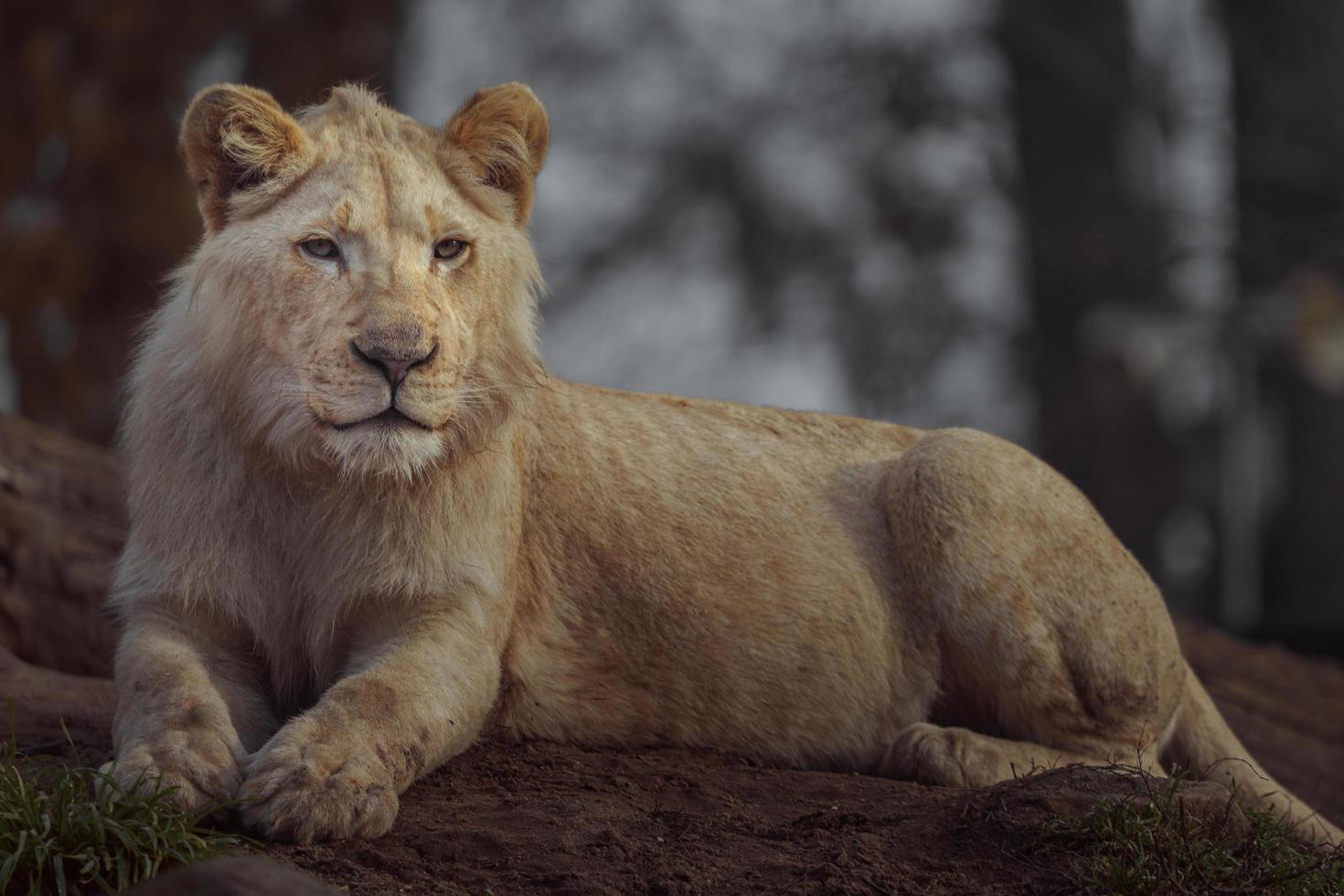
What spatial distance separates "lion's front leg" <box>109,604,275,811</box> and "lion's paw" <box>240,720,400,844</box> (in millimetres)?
93

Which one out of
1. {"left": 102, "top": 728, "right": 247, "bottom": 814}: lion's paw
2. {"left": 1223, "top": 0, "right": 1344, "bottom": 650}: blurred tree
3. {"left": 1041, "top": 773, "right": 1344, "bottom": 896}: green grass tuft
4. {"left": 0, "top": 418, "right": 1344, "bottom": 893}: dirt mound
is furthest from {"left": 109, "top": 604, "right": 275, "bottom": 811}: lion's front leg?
{"left": 1223, "top": 0, "right": 1344, "bottom": 650}: blurred tree

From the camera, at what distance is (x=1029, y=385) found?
59.6 feet

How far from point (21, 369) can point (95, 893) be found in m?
9.48

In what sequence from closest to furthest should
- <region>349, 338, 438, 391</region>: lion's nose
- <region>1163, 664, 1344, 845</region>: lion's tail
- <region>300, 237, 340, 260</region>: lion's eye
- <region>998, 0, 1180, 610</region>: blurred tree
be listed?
1. <region>349, 338, 438, 391</region>: lion's nose
2. <region>300, 237, 340, 260</region>: lion's eye
3. <region>1163, 664, 1344, 845</region>: lion's tail
4. <region>998, 0, 1180, 610</region>: blurred tree

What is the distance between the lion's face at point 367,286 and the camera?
449 cm

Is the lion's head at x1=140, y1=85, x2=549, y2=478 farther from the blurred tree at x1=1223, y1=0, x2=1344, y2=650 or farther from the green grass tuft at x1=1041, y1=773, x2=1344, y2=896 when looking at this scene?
the blurred tree at x1=1223, y1=0, x2=1344, y2=650

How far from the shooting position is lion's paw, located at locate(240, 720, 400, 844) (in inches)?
160

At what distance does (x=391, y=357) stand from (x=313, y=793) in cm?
117

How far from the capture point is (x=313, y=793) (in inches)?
161

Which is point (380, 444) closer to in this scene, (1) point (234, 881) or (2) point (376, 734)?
(2) point (376, 734)

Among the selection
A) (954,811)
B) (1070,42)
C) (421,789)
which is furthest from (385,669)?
(1070,42)

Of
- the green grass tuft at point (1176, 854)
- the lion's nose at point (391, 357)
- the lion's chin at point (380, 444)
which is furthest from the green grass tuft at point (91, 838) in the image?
the green grass tuft at point (1176, 854)

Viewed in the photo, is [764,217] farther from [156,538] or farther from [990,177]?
[156,538]

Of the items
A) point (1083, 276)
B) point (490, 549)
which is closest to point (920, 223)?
point (1083, 276)
